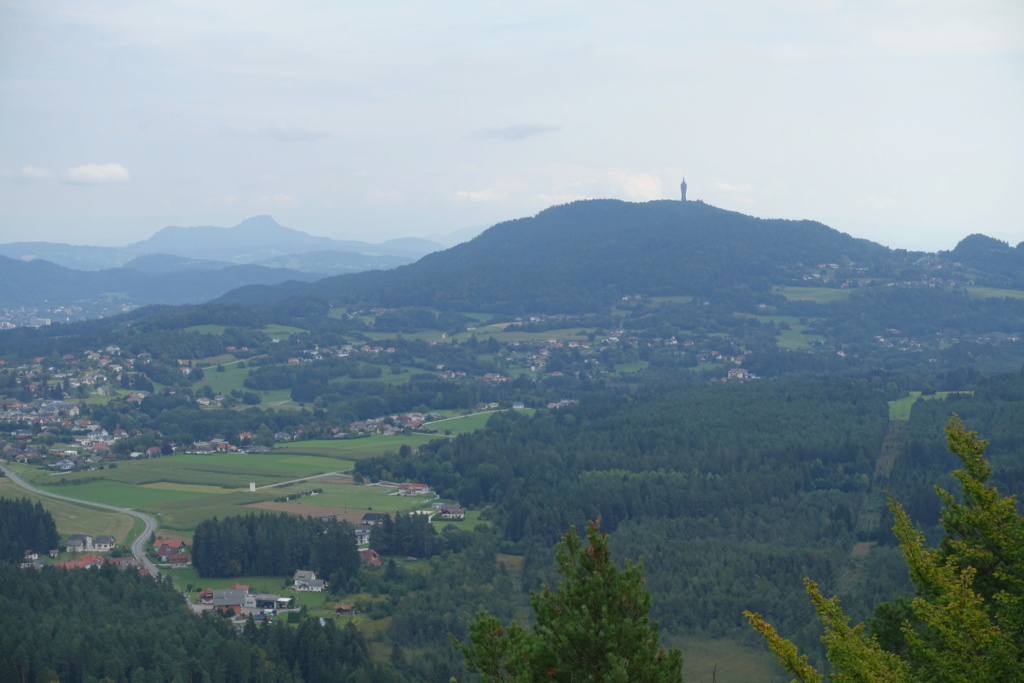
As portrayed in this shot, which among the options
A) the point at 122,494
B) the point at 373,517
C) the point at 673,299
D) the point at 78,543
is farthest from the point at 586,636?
the point at 673,299

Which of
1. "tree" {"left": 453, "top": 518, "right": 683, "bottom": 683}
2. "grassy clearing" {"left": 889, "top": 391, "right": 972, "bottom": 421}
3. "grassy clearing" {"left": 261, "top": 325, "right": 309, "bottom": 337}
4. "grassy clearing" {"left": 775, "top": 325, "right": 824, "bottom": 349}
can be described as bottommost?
"grassy clearing" {"left": 889, "top": 391, "right": 972, "bottom": 421}

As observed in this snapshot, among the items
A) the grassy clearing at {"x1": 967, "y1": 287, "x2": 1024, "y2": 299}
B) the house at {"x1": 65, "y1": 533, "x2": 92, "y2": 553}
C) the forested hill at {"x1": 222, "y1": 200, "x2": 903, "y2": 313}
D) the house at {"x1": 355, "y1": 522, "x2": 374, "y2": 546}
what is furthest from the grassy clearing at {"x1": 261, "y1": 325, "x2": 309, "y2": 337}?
the grassy clearing at {"x1": 967, "y1": 287, "x2": 1024, "y2": 299}

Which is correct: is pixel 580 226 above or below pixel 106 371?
above

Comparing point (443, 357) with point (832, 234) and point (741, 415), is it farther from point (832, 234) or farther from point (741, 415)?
point (832, 234)

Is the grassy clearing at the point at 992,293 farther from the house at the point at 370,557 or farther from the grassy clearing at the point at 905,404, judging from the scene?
the house at the point at 370,557

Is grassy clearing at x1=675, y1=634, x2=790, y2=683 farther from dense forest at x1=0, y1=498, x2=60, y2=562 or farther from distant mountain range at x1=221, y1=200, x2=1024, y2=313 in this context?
distant mountain range at x1=221, y1=200, x2=1024, y2=313

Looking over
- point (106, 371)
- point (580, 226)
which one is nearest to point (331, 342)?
point (106, 371)
